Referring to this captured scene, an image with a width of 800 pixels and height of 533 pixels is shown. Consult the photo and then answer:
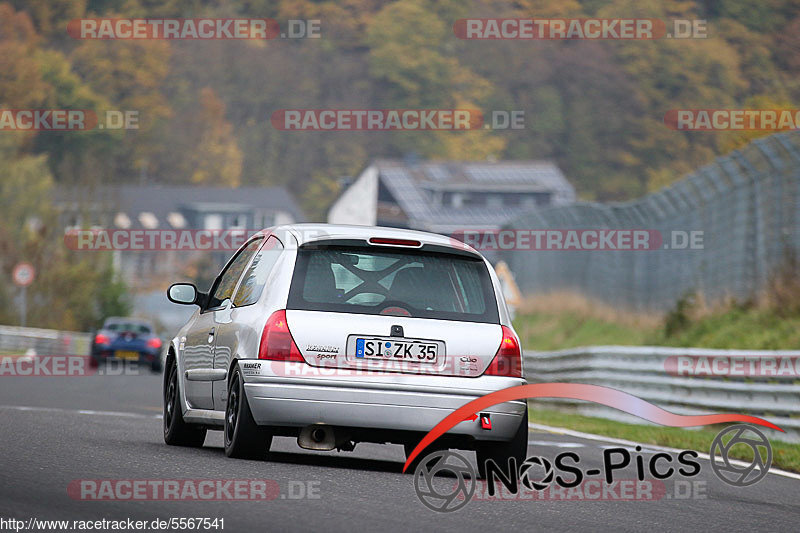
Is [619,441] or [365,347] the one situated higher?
[365,347]

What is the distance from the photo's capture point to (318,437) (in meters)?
9.70

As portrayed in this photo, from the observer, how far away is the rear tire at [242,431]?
31.8 ft

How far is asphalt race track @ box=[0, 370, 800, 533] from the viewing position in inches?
293

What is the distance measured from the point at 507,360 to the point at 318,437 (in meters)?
1.27

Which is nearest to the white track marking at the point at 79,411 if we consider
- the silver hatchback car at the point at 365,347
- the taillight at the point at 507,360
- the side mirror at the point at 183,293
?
the side mirror at the point at 183,293

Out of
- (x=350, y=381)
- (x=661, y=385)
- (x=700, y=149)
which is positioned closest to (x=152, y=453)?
(x=350, y=381)

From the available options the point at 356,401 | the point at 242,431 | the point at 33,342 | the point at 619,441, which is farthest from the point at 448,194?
the point at 356,401

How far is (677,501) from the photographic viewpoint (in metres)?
9.37

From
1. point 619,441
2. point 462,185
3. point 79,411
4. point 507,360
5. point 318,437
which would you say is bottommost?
point 619,441

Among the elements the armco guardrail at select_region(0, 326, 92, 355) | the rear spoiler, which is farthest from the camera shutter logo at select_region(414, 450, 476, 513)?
the armco guardrail at select_region(0, 326, 92, 355)

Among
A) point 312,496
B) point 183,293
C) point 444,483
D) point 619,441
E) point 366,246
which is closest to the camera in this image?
point 312,496

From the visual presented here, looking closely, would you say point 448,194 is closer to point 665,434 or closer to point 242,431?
point 665,434

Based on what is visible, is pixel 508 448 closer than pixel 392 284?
Yes

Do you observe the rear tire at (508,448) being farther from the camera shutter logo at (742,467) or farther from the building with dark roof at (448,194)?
the building with dark roof at (448,194)
